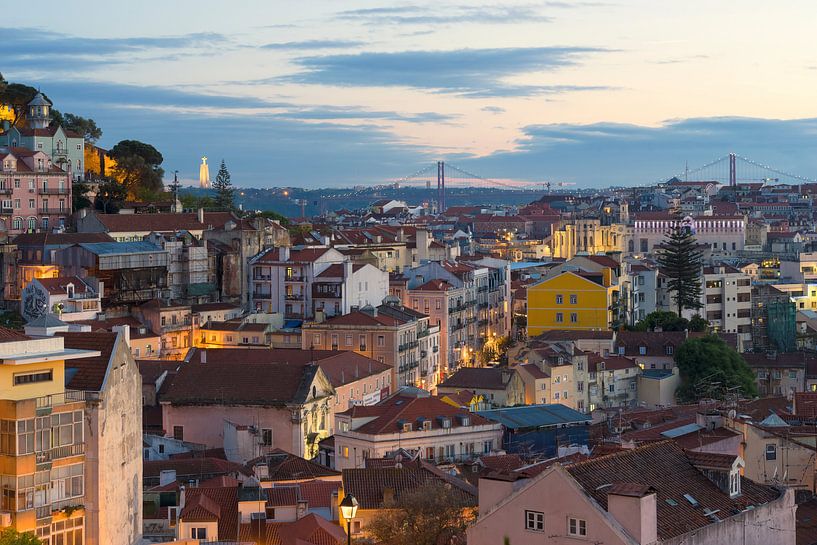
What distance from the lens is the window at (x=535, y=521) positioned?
21.0 m

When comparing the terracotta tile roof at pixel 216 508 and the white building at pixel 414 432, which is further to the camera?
the white building at pixel 414 432

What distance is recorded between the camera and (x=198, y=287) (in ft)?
227

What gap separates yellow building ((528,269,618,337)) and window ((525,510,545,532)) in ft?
184

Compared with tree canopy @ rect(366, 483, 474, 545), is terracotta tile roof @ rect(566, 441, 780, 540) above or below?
above

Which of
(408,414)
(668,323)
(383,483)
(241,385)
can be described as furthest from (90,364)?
(668,323)

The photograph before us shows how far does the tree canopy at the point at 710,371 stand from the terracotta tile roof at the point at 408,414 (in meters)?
17.8

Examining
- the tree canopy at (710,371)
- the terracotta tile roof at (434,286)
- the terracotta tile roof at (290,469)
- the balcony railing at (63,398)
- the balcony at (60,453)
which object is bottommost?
the tree canopy at (710,371)

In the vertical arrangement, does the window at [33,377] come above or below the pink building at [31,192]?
below

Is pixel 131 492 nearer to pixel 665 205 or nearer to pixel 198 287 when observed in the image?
pixel 198 287

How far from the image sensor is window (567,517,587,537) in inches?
808

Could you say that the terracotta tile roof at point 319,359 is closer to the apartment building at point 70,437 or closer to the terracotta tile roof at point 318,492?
the terracotta tile roof at point 318,492

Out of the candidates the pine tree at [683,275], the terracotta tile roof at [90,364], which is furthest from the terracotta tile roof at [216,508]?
the pine tree at [683,275]

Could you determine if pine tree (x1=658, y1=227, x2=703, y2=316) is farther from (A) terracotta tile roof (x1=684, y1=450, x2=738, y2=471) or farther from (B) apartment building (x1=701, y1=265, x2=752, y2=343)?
(A) terracotta tile roof (x1=684, y1=450, x2=738, y2=471)

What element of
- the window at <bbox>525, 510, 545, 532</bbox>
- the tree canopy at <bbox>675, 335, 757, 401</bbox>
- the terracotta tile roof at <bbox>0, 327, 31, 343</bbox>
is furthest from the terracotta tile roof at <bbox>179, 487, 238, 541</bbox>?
the tree canopy at <bbox>675, 335, 757, 401</bbox>
